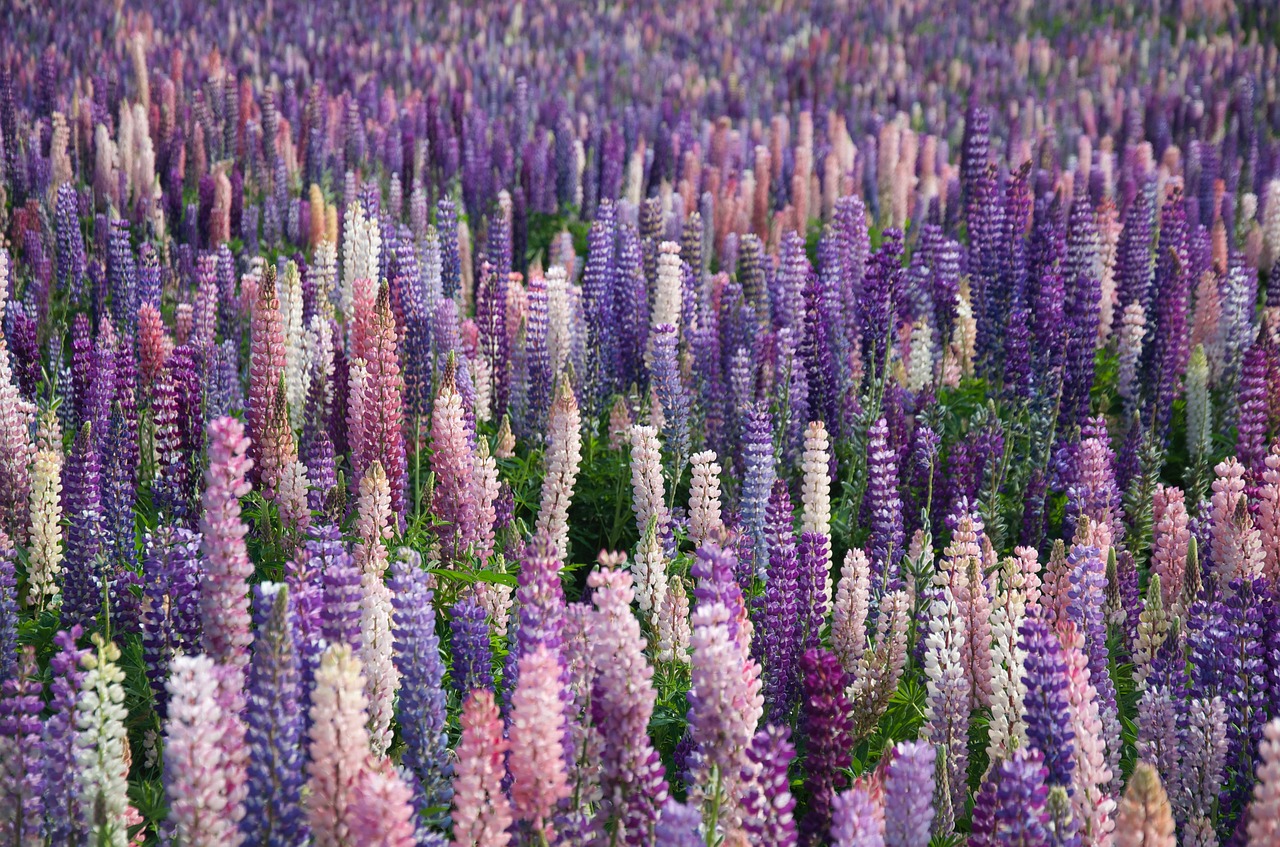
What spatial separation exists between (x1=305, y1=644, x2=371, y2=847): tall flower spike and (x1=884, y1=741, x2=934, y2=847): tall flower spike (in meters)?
1.26

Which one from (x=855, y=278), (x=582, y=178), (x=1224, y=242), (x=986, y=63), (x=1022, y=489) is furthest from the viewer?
(x=986, y=63)

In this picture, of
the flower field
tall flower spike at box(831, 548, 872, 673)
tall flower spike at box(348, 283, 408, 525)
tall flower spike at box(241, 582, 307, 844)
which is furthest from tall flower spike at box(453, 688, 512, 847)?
tall flower spike at box(348, 283, 408, 525)

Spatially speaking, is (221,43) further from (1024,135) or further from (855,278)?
(855,278)

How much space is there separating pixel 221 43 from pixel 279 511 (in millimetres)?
12660

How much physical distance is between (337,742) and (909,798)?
1356 millimetres

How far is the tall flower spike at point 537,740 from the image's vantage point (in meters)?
3.17

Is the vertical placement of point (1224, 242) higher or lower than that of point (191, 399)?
lower

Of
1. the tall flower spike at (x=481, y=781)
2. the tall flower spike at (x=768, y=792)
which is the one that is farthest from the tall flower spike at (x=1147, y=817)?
the tall flower spike at (x=481, y=781)

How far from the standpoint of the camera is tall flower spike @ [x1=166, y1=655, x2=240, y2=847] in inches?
117

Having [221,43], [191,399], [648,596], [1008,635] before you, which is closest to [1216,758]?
[1008,635]

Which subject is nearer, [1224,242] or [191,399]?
[191,399]

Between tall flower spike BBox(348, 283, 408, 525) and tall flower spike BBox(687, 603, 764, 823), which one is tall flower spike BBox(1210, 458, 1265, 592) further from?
tall flower spike BBox(348, 283, 408, 525)

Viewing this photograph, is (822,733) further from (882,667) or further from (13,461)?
(13,461)

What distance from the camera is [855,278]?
8883 mm
